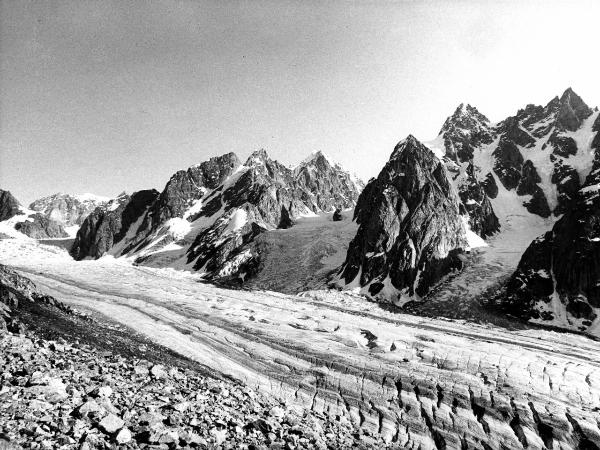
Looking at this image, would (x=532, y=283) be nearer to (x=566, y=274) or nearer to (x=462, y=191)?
(x=566, y=274)

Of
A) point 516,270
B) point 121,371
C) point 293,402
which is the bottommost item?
point 293,402

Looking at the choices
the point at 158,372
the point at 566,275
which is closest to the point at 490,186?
the point at 566,275

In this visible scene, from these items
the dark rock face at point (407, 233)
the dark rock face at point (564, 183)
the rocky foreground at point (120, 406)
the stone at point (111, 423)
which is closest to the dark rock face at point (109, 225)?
the dark rock face at point (407, 233)

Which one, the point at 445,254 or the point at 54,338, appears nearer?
the point at 54,338

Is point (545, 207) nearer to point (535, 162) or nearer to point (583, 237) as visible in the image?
point (535, 162)

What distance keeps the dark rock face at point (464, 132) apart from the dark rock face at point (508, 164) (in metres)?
9.46

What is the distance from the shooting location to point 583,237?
69.5 m

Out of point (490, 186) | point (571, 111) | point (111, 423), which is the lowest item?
point (111, 423)

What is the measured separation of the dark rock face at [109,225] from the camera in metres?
166

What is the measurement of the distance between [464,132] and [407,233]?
84277 mm

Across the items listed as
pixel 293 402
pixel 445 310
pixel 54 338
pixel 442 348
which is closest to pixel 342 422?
pixel 293 402

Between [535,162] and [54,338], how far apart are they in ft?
482

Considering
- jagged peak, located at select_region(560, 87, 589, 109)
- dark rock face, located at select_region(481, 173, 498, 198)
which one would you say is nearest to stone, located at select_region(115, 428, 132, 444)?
dark rock face, located at select_region(481, 173, 498, 198)

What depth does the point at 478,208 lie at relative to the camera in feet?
358
